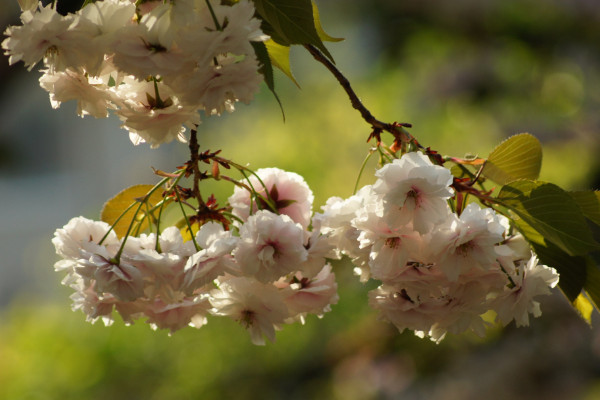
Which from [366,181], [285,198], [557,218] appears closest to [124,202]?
[285,198]

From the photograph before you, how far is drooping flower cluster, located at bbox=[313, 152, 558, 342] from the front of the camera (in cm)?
49

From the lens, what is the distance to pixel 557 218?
49 cm

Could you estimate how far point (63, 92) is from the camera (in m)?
0.52

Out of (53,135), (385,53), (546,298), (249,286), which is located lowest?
(53,135)

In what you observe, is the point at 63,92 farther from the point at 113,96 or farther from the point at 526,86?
the point at 526,86

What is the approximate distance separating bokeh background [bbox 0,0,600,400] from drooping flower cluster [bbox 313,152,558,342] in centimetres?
137

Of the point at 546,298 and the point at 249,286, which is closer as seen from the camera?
the point at 249,286

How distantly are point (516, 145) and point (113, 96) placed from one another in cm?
32

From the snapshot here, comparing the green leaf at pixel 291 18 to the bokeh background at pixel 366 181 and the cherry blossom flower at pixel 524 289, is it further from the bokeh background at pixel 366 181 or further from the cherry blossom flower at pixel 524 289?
the bokeh background at pixel 366 181

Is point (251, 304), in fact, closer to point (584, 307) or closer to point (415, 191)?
point (415, 191)

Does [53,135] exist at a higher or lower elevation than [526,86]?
lower

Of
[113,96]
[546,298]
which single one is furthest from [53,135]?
[113,96]

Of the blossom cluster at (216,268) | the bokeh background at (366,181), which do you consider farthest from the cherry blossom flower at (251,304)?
the bokeh background at (366,181)

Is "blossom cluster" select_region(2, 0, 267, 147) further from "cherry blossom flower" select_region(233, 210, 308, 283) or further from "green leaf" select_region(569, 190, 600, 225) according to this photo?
"green leaf" select_region(569, 190, 600, 225)
